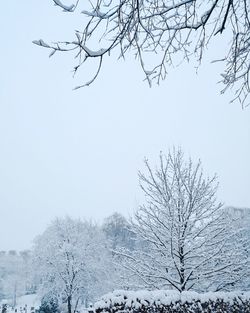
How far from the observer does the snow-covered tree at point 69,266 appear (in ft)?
88.9

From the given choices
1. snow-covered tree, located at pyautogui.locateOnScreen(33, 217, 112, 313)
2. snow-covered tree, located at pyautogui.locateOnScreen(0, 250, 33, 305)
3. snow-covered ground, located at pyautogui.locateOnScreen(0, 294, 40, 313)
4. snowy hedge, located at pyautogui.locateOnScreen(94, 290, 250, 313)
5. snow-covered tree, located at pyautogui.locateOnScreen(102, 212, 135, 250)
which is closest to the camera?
snowy hedge, located at pyautogui.locateOnScreen(94, 290, 250, 313)

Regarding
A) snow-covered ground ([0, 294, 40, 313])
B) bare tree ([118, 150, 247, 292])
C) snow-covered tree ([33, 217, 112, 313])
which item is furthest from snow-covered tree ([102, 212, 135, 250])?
bare tree ([118, 150, 247, 292])

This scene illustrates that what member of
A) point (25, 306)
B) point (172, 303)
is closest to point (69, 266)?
point (25, 306)

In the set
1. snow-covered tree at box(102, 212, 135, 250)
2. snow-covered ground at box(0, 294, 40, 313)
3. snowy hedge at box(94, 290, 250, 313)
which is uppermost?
snow-covered tree at box(102, 212, 135, 250)

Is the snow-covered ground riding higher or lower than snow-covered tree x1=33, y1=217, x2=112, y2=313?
lower

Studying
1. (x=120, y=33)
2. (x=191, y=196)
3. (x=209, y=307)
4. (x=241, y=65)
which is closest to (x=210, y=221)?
(x=191, y=196)

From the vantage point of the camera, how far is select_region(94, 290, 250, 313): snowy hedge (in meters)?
7.97

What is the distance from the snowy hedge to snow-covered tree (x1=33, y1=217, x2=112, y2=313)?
60.9 ft

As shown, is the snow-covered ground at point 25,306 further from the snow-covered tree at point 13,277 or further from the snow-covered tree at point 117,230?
the snow-covered tree at point 117,230

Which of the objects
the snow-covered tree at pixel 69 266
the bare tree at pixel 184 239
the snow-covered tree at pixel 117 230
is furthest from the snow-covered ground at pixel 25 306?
the bare tree at pixel 184 239

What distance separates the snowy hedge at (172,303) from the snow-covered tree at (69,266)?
18.6 metres

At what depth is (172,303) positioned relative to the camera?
8070 mm

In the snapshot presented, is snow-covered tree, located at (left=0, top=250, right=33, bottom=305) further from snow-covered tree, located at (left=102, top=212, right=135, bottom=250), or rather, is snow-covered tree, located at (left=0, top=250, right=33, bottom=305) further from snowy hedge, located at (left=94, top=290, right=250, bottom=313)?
snowy hedge, located at (left=94, top=290, right=250, bottom=313)

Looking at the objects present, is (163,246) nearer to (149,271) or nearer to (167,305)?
(149,271)
